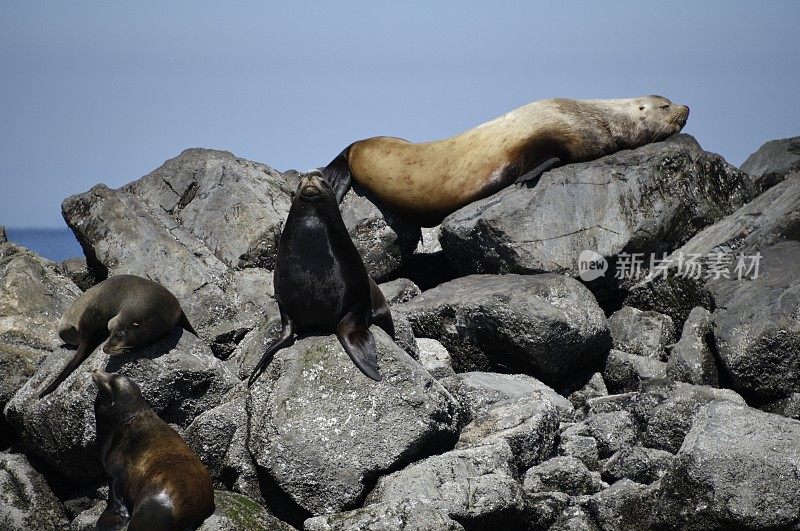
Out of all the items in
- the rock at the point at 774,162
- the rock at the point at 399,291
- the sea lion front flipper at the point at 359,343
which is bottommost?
the sea lion front flipper at the point at 359,343

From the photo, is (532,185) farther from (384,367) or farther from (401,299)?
(384,367)

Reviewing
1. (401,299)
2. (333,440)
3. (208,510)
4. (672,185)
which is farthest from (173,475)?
(672,185)

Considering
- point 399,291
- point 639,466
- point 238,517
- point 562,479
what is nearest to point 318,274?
point 238,517

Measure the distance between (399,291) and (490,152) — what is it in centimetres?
191

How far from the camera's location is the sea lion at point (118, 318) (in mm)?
8094

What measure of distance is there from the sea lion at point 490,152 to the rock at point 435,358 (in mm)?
2339

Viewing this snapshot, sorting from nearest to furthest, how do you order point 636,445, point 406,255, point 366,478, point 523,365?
point 366,478 → point 636,445 → point 523,365 → point 406,255

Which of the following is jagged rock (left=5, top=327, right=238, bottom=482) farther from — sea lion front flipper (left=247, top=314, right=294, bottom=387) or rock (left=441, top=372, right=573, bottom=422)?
rock (left=441, top=372, right=573, bottom=422)

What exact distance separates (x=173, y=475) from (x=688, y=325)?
490 centimetres

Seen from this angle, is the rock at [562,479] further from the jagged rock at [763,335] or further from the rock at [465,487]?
the jagged rock at [763,335]

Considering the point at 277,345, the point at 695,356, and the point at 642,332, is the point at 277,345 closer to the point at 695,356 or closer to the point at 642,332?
the point at 695,356

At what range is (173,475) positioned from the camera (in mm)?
6566

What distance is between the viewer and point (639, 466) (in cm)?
741

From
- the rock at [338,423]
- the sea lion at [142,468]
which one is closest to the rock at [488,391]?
the rock at [338,423]
